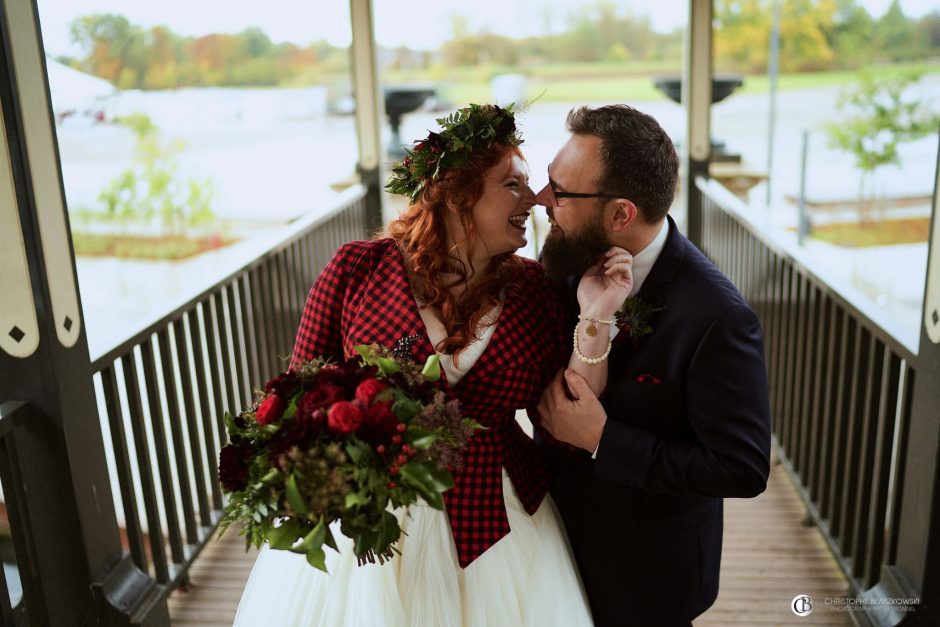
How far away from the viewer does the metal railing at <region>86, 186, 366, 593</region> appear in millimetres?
2656

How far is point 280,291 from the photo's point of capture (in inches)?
160

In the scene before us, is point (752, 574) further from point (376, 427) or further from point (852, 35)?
point (852, 35)

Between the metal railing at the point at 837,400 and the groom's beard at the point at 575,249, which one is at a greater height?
the groom's beard at the point at 575,249

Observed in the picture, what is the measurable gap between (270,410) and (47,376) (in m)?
1.00

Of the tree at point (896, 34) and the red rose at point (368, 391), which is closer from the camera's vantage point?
the red rose at point (368, 391)

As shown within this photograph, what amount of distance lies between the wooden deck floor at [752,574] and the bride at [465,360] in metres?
1.17

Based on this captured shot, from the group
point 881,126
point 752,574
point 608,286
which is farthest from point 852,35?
point 608,286

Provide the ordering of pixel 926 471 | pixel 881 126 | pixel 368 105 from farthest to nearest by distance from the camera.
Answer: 1. pixel 881 126
2. pixel 368 105
3. pixel 926 471

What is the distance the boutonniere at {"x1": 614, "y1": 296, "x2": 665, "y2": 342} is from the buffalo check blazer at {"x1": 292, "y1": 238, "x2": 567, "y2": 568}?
171mm

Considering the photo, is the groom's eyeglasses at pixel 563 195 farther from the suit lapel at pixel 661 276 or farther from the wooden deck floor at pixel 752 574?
the wooden deck floor at pixel 752 574

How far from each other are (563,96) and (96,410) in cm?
1411

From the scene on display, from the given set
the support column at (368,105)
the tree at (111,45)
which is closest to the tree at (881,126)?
the support column at (368,105)

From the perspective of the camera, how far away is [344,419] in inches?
52.3

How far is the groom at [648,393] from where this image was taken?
163cm
